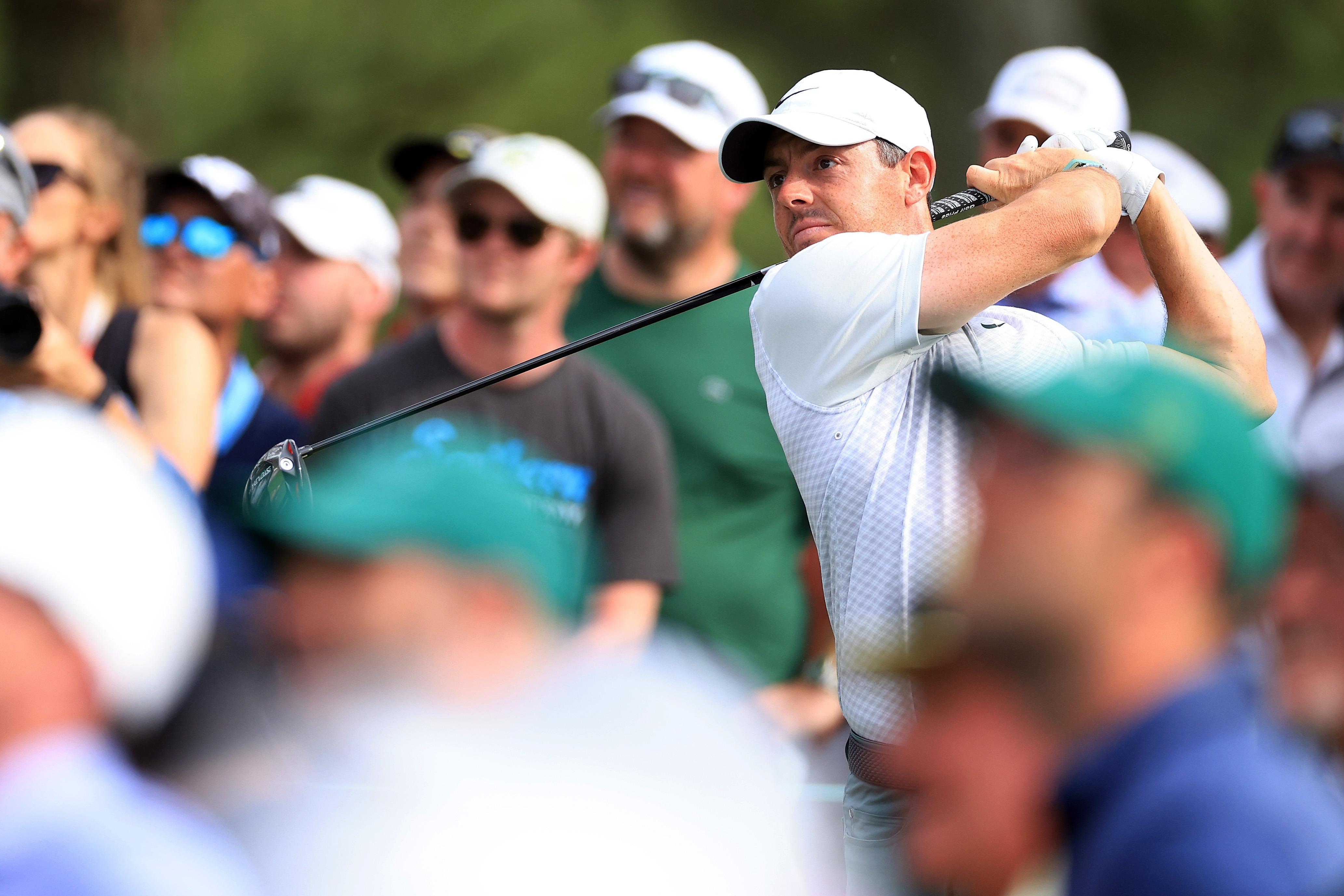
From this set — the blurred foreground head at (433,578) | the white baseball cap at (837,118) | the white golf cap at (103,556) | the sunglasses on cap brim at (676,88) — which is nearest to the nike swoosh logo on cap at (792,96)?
the white baseball cap at (837,118)

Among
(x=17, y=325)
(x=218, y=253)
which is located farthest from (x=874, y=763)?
(x=218, y=253)

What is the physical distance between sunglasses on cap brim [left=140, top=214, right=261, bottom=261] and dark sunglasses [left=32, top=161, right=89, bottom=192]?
17.9 inches

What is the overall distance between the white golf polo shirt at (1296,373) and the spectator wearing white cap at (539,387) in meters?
→ 1.88

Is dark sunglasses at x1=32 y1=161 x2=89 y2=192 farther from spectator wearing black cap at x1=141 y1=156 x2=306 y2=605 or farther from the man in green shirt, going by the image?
the man in green shirt

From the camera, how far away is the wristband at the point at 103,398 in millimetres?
3805

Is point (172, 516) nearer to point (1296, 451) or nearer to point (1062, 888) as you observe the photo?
point (1062, 888)

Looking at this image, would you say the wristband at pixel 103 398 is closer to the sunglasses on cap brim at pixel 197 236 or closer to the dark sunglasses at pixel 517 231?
the dark sunglasses at pixel 517 231

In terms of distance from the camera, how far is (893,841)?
105 inches

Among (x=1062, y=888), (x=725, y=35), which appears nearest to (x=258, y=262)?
(x=1062, y=888)

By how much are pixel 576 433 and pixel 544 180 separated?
2.49ft

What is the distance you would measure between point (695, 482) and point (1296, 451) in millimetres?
1695

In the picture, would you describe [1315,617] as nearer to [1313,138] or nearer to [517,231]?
[517,231]

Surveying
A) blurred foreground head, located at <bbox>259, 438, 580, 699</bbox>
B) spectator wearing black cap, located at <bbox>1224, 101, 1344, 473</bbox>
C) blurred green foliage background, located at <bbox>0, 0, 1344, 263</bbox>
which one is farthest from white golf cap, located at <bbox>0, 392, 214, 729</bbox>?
blurred green foliage background, located at <bbox>0, 0, 1344, 263</bbox>

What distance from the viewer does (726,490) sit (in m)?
4.62
